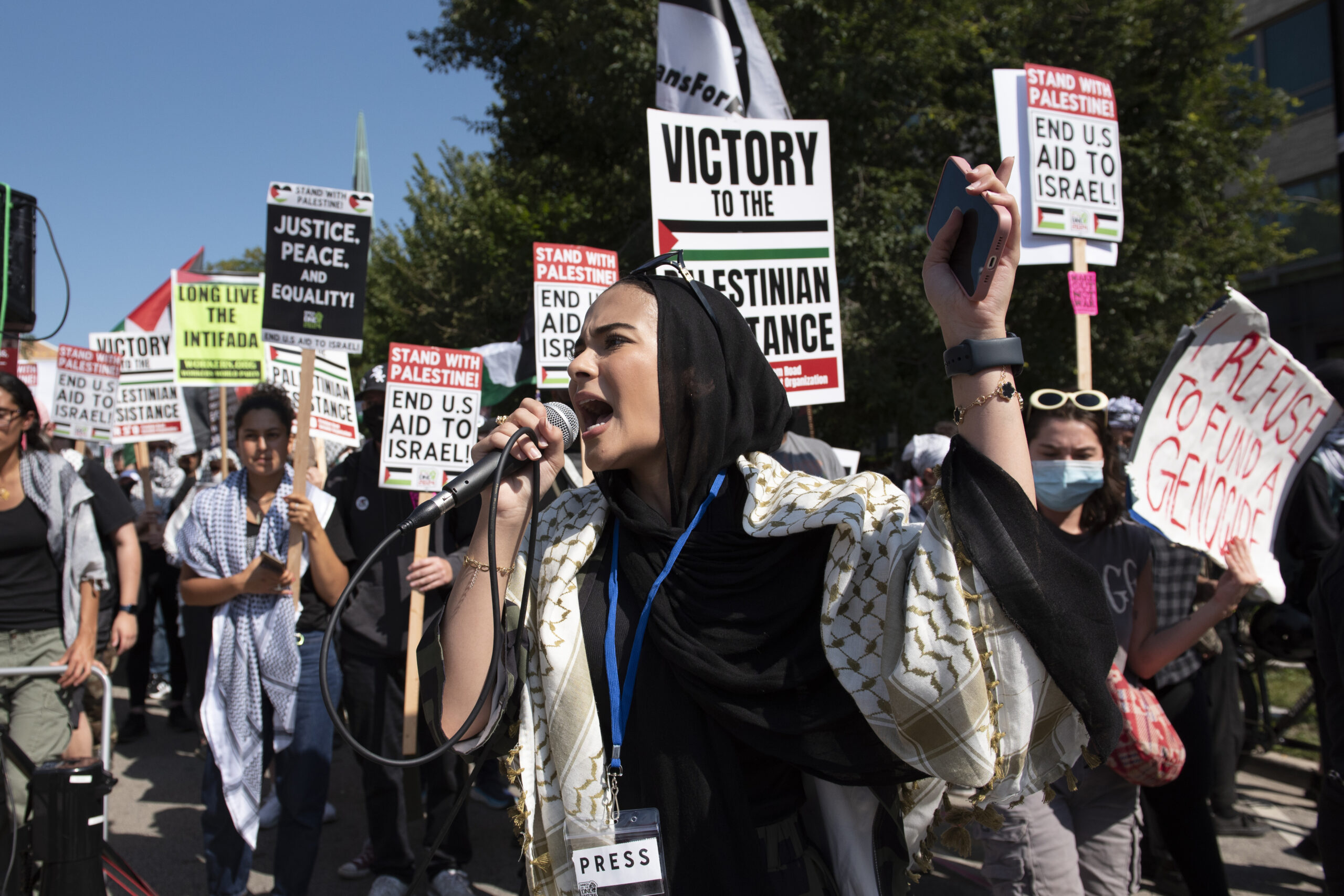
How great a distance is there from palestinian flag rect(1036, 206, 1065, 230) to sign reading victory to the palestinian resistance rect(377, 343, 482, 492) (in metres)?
3.07

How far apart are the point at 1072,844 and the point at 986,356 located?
2.18 metres

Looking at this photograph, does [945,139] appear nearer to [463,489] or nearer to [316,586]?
[316,586]

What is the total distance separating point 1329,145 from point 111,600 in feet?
78.1

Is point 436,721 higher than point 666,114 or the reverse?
the reverse

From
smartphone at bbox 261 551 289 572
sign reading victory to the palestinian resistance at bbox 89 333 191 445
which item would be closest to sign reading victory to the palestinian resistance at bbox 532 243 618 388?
smartphone at bbox 261 551 289 572

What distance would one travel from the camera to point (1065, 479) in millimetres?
3172

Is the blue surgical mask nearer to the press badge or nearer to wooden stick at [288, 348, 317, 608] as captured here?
the press badge

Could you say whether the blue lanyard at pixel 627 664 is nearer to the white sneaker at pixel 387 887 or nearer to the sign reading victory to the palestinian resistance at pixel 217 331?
the white sneaker at pixel 387 887

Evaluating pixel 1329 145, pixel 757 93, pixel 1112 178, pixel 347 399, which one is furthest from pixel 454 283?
pixel 1329 145

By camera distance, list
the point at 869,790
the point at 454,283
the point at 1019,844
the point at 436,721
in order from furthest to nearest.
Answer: the point at 454,283
the point at 1019,844
the point at 436,721
the point at 869,790

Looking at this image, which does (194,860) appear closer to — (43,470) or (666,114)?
(43,470)

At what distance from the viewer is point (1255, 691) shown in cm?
614

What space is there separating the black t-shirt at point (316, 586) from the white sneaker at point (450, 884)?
4.29ft

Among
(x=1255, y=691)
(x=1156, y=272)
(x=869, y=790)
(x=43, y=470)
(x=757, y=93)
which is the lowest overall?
(x=1255, y=691)
